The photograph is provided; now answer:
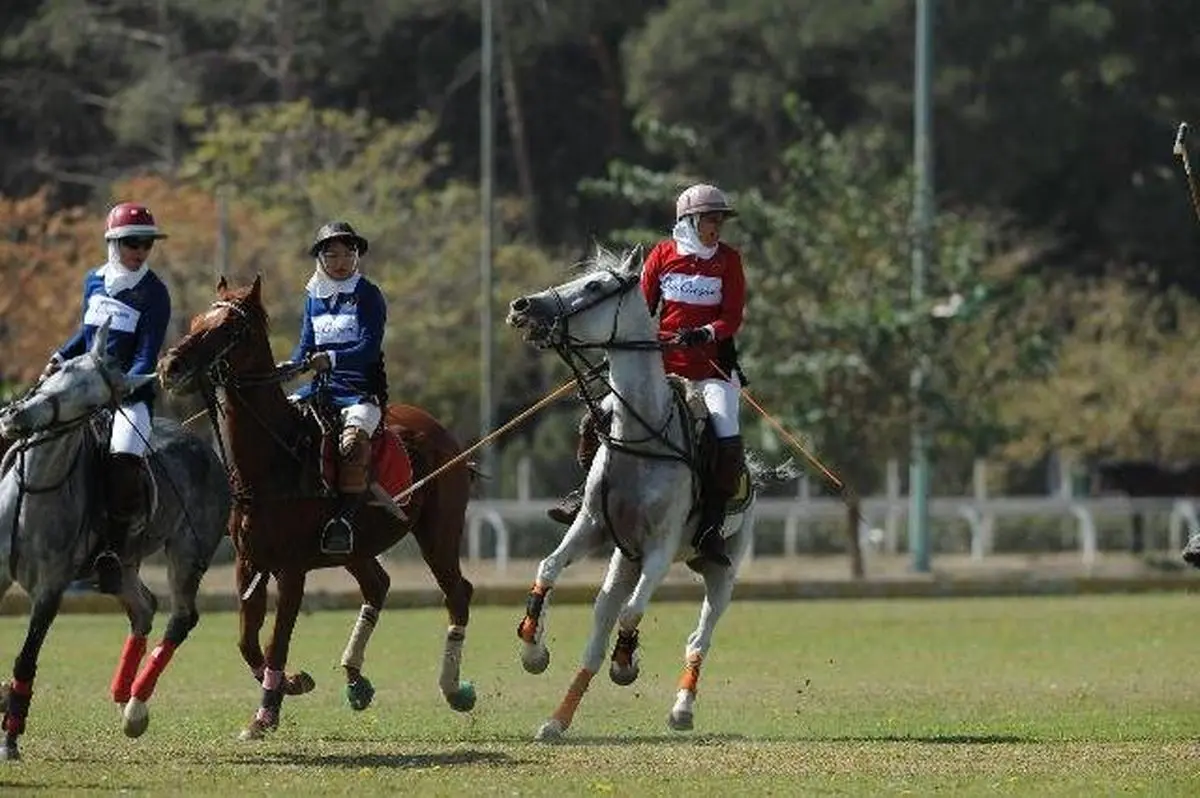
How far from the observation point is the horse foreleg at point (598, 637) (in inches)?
695

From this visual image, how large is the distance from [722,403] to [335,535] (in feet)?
7.82

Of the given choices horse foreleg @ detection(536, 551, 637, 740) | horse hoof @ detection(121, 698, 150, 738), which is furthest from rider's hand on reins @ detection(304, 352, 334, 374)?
horse hoof @ detection(121, 698, 150, 738)

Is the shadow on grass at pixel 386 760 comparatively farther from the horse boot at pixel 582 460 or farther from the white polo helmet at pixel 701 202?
the white polo helmet at pixel 701 202

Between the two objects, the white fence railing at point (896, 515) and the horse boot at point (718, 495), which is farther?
the white fence railing at point (896, 515)

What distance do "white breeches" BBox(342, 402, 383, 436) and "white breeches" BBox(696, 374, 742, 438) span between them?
1.93m

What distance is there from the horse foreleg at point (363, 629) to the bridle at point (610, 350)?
187cm

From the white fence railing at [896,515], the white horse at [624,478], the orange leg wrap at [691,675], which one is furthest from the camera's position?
the white fence railing at [896,515]

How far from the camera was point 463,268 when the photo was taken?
197ft

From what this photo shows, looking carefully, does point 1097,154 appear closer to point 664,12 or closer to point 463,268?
point 664,12

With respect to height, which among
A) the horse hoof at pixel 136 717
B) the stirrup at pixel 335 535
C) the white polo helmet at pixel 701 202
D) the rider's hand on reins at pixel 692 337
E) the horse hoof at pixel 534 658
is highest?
the white polo helmet at pixel 701 202

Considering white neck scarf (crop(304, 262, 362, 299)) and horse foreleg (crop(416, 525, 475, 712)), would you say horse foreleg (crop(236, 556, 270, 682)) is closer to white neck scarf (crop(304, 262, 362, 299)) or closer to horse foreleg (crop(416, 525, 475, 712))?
horse foreleg (crop(416, 525, 475, 712))

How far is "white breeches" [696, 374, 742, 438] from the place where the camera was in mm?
18641

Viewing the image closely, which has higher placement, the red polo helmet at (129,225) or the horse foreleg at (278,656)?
the red polo helmet at (129,225)

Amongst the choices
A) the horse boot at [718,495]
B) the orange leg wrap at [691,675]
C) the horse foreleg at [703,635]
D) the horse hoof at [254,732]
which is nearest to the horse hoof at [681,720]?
the horse foreleg at [703,635]
